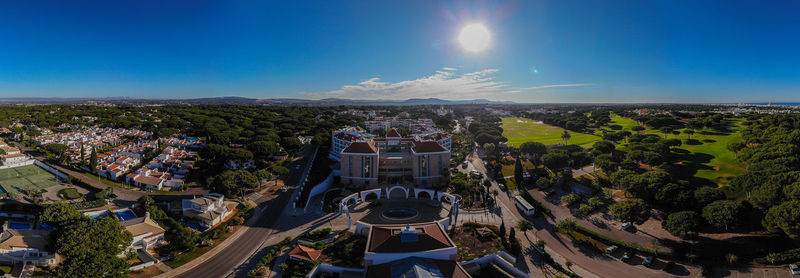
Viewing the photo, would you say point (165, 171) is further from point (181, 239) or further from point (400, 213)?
point (400, 213)

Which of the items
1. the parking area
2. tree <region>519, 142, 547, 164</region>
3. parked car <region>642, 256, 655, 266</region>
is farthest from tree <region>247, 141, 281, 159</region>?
the parking area

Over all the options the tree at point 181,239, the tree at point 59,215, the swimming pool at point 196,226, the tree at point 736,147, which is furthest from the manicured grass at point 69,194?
the tree at point 736,147

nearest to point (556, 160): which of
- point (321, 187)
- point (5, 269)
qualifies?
point (321, 187)

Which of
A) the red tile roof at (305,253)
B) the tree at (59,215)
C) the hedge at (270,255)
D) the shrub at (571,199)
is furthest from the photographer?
the shrub at (571,199)

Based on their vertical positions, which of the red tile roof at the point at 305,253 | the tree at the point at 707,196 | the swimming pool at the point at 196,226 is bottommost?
the swimming pool at the point at 196,226

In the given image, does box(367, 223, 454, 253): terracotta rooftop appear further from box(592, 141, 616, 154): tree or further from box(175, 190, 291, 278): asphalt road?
box(592, 141, 616, 154): tree

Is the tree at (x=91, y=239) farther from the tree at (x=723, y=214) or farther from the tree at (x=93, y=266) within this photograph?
the tree at (x=723, y=214)
